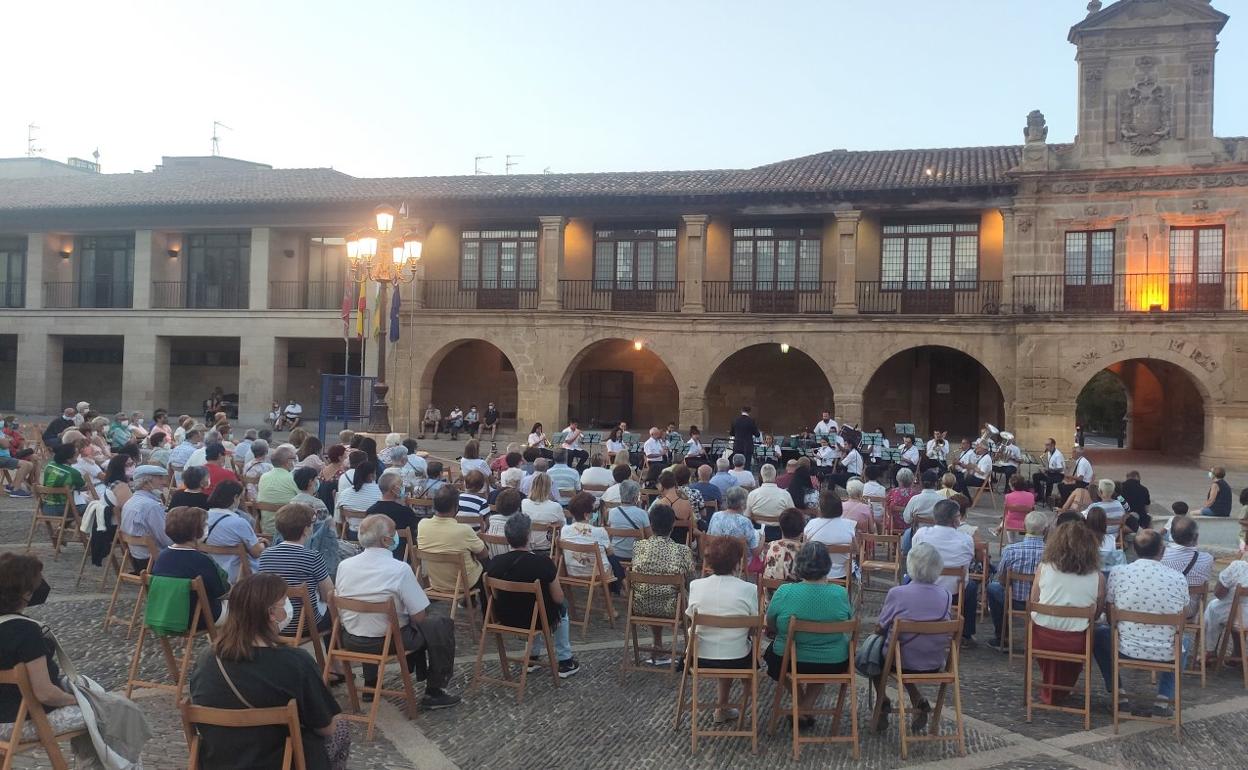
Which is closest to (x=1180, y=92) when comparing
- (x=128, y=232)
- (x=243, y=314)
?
(x=243, y=314)

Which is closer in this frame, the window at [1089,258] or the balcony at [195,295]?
the window at [1089,258]

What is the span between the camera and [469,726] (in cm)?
577

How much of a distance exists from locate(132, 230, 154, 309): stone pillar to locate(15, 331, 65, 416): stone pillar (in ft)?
9.50

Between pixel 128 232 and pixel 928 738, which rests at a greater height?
pixel 128 232

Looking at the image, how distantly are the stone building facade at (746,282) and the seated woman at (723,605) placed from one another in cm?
1819

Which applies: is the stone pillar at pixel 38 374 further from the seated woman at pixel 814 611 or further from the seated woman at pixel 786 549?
the seated woman at pixel 814 611

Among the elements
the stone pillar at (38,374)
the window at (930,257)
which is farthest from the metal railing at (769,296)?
the stone pillar at (38,374)

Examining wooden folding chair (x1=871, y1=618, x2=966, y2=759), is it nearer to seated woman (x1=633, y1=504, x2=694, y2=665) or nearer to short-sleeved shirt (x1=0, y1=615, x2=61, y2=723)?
seated woman (x1=633, y1=504, x2=694, y2=665)

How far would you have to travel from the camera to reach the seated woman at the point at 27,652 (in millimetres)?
4047

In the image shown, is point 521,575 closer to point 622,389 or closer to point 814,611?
point 814,611

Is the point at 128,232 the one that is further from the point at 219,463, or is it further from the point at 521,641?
the point at 521,641

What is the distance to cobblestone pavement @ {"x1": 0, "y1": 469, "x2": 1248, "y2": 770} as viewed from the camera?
17.5 feet

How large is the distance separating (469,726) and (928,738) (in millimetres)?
2770

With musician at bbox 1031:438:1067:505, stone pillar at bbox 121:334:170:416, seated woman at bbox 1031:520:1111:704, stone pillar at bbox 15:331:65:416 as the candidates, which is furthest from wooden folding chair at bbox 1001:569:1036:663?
stone pillar at bbox 15:331:65:416
